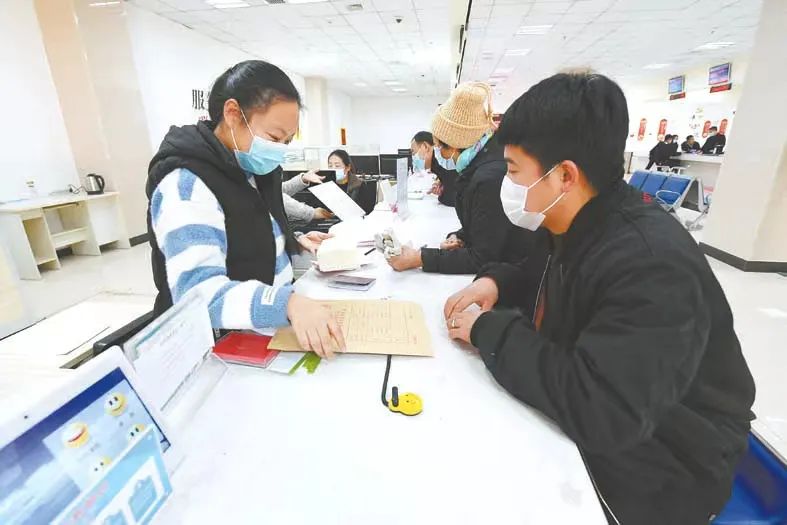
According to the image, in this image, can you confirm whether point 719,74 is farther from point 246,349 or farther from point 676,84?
point 246,349

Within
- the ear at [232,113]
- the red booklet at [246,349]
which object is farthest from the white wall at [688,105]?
the red booklet at [246,349]

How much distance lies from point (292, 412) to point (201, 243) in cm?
42

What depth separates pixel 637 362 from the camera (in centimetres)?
55

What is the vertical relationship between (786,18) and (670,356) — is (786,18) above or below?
above

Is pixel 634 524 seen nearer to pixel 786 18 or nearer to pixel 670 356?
pixel 670 356

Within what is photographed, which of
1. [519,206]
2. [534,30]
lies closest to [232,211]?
[519,206]

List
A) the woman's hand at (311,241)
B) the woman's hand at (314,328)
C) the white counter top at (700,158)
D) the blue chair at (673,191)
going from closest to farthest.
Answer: the woman's hand at (314,328) < the woman's hand at (311,241) < the blue chair at (673,191) < the white counter top at (700,158)

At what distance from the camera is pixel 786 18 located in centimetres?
314

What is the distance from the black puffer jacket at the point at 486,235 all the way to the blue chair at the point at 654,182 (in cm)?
423

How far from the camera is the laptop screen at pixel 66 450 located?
14.0 inches

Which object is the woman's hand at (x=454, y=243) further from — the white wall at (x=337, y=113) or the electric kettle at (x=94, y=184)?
the white wall at (x=337, y=113)

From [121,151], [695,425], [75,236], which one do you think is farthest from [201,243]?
[121,151]

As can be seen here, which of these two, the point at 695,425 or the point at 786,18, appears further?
the point at 786,18

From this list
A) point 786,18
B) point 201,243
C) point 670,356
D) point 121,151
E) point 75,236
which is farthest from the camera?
point 121,151
